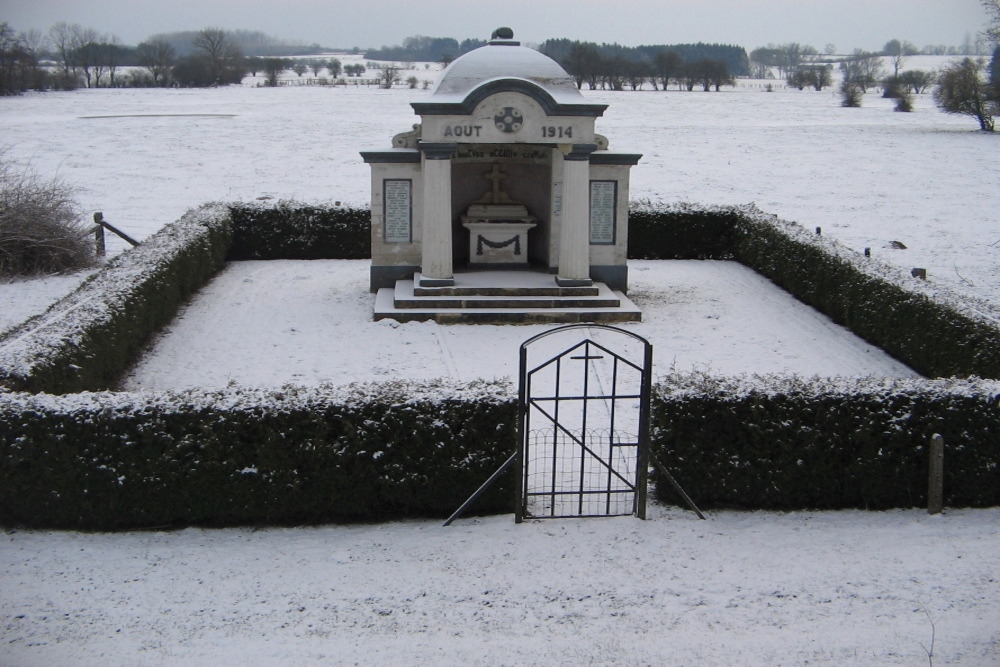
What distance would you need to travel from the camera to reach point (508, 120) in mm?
14844

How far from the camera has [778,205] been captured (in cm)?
2681

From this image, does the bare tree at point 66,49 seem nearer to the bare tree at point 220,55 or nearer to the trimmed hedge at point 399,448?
the bare tree at point 220,55

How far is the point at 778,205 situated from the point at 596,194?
1218cm

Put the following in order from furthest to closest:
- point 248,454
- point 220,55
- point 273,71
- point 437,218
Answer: point 220,55 → point 273,71 → point 437,218 → point 248,454

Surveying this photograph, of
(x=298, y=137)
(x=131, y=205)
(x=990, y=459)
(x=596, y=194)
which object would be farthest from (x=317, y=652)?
(x=298, y=137)

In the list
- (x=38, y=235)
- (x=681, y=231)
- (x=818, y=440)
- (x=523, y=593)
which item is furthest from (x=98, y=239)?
(x=818, y=440)

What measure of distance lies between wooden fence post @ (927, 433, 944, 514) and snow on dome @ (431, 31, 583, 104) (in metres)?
8.59

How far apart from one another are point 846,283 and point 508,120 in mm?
5713

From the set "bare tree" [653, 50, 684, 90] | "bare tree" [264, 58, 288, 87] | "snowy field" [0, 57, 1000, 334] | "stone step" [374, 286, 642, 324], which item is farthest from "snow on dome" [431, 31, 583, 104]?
"bare tree" [264, 58, 288, 87]

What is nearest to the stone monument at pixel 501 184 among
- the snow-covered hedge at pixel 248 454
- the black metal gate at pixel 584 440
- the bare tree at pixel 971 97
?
the black metal gate at pixel 584 440

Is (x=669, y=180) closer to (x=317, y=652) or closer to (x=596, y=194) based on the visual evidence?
(x=596, y=194)

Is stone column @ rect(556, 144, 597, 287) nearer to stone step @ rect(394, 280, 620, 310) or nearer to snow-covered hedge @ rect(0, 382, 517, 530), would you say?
stone step @ rect(394, 280, 620, 310)

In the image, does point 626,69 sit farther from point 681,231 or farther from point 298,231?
point 298,231

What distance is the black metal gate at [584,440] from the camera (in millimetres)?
7992
